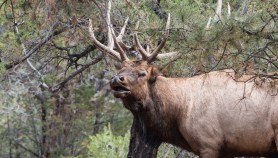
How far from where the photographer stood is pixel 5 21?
449 inches

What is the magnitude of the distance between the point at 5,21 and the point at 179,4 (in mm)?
3215

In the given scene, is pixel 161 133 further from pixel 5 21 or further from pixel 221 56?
pixel 5 21

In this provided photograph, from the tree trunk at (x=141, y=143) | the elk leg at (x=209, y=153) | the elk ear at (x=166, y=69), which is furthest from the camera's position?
the tree trunk at (x=141, y=143)

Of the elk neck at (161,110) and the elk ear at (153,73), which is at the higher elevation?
the elk ear at (153,73)

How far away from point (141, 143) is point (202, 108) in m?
1.66

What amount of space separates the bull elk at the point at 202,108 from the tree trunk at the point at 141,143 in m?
0.49

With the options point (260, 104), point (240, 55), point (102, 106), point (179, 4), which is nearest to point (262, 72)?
point (240, 55)

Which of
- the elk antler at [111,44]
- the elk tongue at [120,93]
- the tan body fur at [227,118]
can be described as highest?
the elk antler at [111,44]

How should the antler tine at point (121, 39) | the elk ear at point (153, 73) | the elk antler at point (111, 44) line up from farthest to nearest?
the antler tine at point (121, 39)
the elk antler at point (111, 44)
the elk ear at point (153, 73)

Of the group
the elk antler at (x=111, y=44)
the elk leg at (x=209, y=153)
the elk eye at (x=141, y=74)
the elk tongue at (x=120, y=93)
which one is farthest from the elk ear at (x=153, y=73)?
the elk leg at (x=209, y=153)

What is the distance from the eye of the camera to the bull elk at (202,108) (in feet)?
25.6

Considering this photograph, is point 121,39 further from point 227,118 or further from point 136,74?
point 227,118

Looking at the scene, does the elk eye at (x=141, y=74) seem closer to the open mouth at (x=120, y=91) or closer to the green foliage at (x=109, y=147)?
the open mouth at (x=120, y=91)

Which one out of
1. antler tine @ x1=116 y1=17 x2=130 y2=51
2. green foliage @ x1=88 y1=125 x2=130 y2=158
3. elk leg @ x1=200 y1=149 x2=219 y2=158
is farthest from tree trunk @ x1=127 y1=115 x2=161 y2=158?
green foliage @ x1=88 y1=125 x2=130 y2=158
